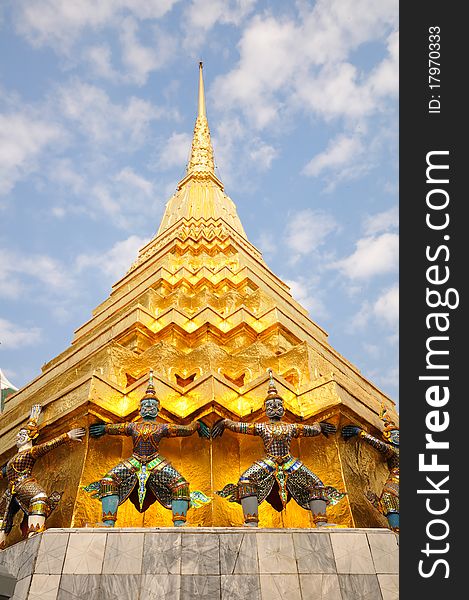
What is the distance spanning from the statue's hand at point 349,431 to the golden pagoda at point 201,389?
0.53ft

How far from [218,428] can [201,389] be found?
1068 millimetres

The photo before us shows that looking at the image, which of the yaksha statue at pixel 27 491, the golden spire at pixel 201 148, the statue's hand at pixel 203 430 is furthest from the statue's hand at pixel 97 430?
the golden spire at pixel 201 148

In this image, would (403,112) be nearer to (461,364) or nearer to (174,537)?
(461,364)

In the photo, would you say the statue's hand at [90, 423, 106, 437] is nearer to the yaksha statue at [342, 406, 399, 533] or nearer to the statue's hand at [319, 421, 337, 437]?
the statue's hand at [319, 421, 337, 437]

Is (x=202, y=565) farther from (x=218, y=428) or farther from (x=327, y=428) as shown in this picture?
(x=327, y=428)

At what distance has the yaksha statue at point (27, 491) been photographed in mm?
9352

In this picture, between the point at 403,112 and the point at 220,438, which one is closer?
the point at 403,112

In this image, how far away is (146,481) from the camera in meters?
9.51

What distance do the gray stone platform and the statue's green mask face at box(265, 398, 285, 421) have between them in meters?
2.25

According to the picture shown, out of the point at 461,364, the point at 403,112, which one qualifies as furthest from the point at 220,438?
the point at 403,112

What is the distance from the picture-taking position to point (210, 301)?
16.3 metres

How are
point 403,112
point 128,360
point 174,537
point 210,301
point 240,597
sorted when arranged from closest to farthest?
1. point 240,597
2. point 174,537
3. point 403,112
4. point 128,360
5. point 210,301

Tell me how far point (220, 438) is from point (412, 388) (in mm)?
4405

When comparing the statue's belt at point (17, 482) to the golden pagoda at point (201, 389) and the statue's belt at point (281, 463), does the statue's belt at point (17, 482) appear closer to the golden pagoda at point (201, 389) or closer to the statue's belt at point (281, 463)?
the golden pagoda at point (201, 389)
